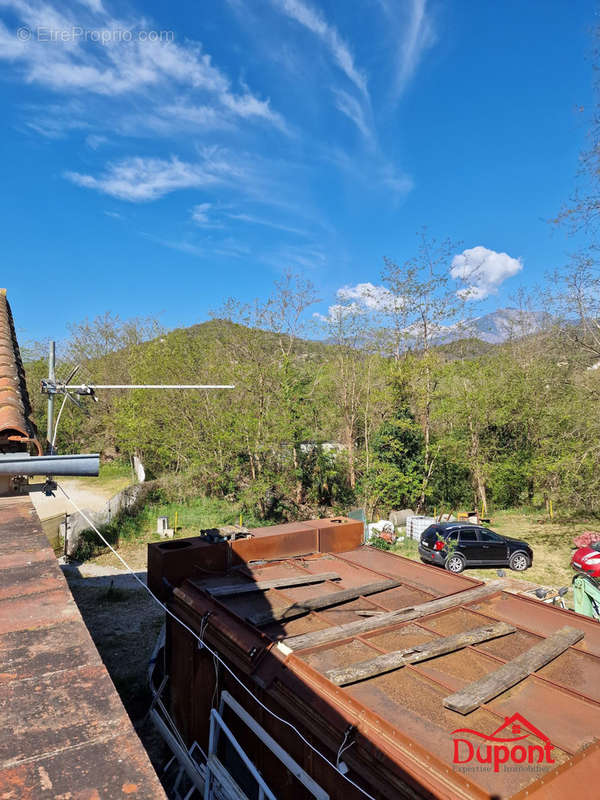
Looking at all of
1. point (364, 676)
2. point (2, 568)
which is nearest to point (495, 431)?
point (364, 676)

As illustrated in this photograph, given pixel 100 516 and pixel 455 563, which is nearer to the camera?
pixel 455 563

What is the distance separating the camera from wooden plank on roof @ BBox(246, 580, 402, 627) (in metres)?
5.25

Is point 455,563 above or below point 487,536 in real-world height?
below

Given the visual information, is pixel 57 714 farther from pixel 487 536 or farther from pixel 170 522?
pixel 170 522

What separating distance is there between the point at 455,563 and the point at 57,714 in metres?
14.2

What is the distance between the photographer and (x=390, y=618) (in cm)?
524

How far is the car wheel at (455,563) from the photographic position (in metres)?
14.3

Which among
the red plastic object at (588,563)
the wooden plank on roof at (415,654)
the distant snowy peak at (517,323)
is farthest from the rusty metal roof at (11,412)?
the distant snowy peak at (517,323)

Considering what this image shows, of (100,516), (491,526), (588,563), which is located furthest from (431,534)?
(100,516)

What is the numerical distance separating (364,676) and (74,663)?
2537mm

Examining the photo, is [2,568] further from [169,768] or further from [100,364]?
[100,364]

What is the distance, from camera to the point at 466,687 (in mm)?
3912

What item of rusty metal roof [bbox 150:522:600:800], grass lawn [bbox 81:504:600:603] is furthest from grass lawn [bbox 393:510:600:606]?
rusty metal roof [bbox 150:522:600:800]

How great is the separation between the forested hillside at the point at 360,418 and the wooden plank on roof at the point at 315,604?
1347 centimetres
